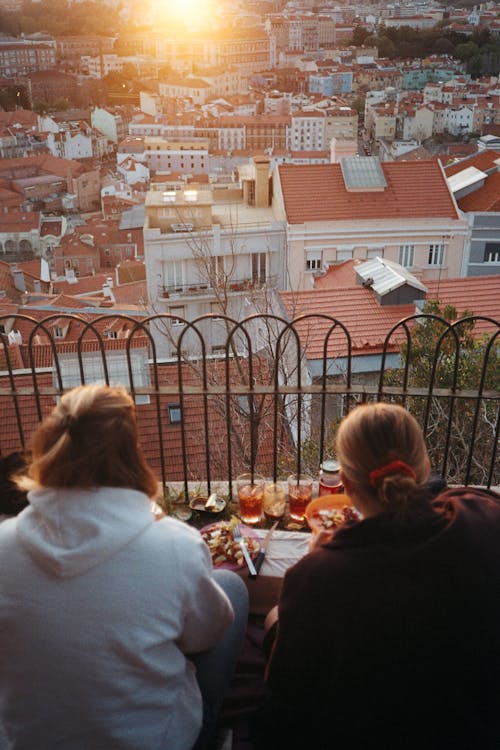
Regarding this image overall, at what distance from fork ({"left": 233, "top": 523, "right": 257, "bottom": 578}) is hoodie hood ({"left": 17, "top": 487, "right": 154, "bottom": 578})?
109 centimetres

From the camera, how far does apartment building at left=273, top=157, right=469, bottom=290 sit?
17328 millimetres

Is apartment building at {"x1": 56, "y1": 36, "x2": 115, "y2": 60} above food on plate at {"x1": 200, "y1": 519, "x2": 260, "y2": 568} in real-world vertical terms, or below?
above

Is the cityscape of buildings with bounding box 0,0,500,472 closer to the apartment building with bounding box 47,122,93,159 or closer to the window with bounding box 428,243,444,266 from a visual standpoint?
the window with bounding box 428,243,444,266

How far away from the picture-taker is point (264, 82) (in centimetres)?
8225

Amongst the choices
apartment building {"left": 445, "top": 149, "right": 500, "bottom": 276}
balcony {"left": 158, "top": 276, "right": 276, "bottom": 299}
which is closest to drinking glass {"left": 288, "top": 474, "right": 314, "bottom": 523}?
balcony {"left": 158, "top": 276, "right": 276, "bottom": 299}

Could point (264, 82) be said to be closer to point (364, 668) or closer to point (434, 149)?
point (434, 149)

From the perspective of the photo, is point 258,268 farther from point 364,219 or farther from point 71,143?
point 71,143

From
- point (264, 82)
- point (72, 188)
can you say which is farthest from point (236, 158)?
point (264, 82)

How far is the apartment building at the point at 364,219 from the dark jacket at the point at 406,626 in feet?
50.8

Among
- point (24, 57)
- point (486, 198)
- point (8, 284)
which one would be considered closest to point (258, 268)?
point (486, 198)

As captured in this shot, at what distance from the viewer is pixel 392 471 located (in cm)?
162

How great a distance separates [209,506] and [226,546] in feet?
1.38

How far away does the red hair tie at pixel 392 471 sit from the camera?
5.32ft

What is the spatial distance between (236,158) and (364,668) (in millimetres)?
54145
